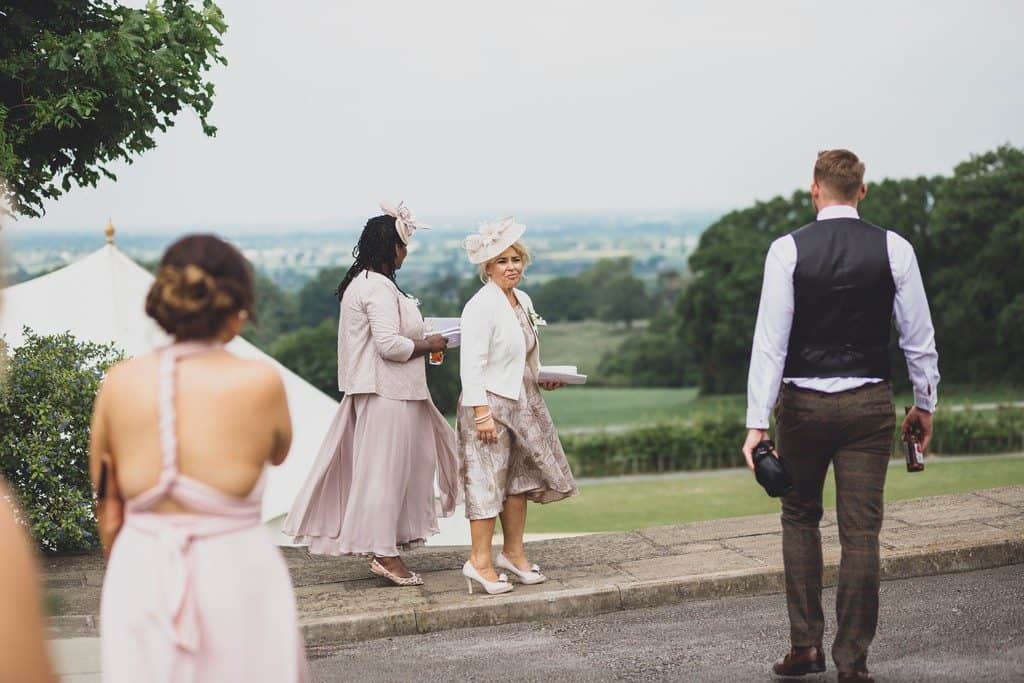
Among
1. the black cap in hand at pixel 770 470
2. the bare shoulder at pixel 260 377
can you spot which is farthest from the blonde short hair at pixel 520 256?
the bare shoulder at pixel 260 377

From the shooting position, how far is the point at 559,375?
23.6 ft

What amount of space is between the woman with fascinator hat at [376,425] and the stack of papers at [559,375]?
23.3 inches

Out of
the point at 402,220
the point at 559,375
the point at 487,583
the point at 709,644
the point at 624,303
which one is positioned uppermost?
the point at 402,220

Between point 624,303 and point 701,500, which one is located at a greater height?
point 624,303

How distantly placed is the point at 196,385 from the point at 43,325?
432 inches

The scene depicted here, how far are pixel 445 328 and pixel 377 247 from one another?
2.00 ft

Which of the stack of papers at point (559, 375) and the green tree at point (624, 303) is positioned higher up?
the stack of papers at point (559, 375)

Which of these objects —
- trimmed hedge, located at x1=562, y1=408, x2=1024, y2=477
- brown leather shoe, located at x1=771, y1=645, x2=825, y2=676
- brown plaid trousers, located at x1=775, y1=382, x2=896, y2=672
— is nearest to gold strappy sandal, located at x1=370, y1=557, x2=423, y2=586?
brown leather shoe, located at x1=771, y1=645, x2=825, y2=676

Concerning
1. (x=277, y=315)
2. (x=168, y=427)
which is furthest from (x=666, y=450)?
(x=168, y=427)

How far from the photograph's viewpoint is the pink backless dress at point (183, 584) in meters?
3.21

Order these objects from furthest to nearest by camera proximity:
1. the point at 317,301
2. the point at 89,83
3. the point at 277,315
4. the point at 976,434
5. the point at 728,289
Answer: the point at 317,301 < the point at 277,315 < the point at 728,289 < the point at 976,434 < the point at 89,83

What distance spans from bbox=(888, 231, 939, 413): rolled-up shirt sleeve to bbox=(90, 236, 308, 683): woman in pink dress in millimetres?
2678

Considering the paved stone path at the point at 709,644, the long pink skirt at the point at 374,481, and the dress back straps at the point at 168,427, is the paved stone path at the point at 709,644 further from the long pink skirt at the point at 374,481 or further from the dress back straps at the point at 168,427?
the dress back straps at the point at 168,427

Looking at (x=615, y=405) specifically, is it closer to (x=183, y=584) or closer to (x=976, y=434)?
(x=976, y=434)
